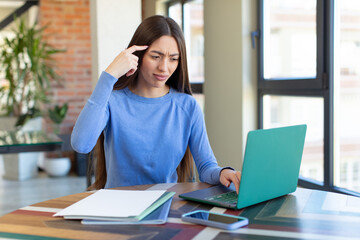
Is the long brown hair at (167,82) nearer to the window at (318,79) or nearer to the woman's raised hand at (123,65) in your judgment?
the woman's raised hand at (123,65)

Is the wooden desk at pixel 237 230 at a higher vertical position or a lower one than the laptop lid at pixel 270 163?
lower

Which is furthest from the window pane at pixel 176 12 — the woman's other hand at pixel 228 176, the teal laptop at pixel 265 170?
the teal laptop at pixel 265 170

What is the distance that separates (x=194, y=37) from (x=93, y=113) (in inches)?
131

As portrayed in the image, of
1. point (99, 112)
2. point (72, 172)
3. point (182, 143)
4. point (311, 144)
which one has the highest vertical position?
point (99, 112)

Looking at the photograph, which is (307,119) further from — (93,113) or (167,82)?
(93,113)

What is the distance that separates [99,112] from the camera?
5.39 ft

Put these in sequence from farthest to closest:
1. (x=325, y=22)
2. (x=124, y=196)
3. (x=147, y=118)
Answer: (x=325, y=22) < (x=147, y=118) < (x=124, y=196)

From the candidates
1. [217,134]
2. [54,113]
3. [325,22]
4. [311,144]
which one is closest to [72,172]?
[54,113]

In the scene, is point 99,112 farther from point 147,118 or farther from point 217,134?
point 217,134

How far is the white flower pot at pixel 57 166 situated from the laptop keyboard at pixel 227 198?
4266 millimetres

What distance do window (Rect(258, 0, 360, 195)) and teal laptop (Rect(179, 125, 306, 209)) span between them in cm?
129

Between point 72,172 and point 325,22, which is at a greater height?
point 325,22

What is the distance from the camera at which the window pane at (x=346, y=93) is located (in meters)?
2.61

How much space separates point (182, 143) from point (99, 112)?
427 millimetres
